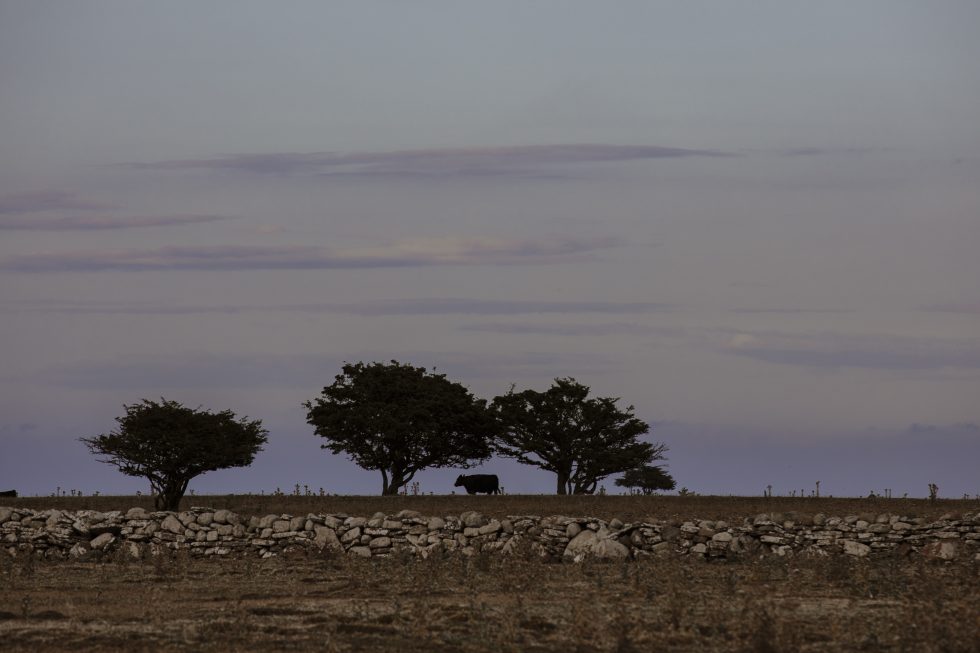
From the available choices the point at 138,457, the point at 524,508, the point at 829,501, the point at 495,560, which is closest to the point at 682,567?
the point at 495,560

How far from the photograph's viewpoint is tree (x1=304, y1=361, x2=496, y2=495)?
58.1m

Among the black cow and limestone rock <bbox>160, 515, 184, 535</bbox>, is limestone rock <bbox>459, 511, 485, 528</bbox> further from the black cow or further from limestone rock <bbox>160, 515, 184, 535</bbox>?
the black cow

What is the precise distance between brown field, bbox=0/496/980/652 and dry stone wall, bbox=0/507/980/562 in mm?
919

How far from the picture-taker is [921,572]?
2084cm

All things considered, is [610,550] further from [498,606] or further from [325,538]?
[498,606]

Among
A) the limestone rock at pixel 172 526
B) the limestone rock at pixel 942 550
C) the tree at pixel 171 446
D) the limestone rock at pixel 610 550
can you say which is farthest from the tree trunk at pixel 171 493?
the limestone rock at pixel 942 550

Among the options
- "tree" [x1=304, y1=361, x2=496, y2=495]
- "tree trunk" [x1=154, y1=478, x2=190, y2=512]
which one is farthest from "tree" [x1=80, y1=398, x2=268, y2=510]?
"tree" [x1=304, y1=361, x2=496, y2=495]

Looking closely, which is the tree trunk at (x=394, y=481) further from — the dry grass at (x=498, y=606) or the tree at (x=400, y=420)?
the dry grass at (x=498, y=606)

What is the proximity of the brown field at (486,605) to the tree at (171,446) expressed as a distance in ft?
46.3

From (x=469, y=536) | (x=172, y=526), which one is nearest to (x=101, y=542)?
(x=172, y=526)

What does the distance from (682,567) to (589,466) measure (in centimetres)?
3580

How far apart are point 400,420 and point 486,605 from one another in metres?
38.6

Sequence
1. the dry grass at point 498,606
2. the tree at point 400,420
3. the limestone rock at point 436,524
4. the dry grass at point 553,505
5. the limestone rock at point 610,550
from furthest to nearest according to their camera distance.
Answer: the tree at point 400,420 → the dry grass at point 553,505 → the limestone rock at point 436,524 → the limestone rock at point 610,550 → the dry grass at point 498,606

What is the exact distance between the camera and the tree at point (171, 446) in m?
42.9
